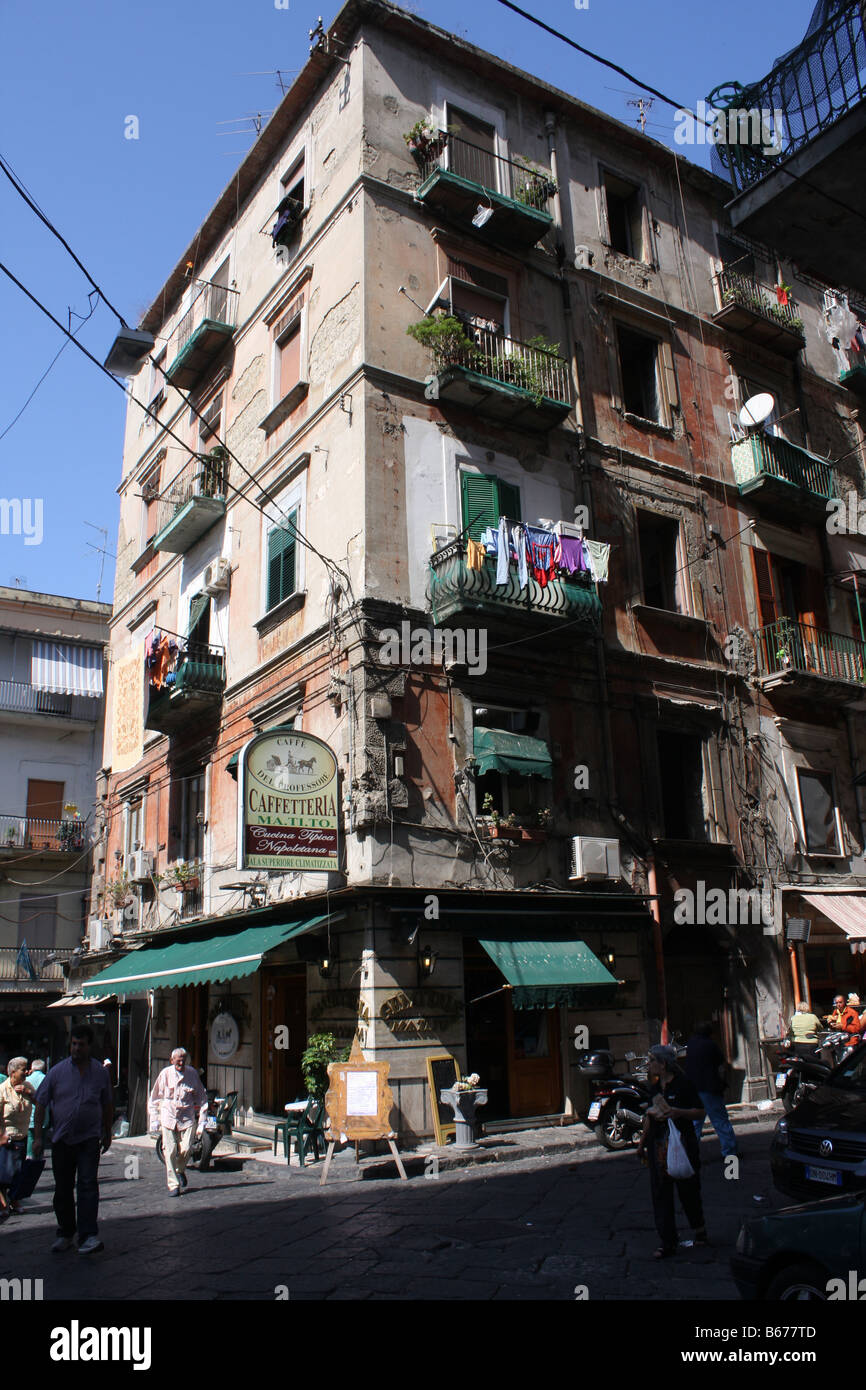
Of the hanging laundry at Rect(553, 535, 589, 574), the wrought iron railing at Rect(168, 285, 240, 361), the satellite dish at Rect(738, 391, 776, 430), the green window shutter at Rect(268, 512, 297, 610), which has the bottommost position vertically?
the hanging laundry at Rect(553, 535, 589, 574)

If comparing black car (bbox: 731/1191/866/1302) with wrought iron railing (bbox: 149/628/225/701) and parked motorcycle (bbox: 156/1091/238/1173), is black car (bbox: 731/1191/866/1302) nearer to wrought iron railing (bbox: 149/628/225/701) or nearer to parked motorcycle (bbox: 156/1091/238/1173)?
parked motorcycle (bbox: 156/1091/238/1173)

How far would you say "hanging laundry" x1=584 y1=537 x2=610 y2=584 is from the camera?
16.0 m

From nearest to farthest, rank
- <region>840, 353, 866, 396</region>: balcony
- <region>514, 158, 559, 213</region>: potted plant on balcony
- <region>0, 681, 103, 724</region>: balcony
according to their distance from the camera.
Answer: <region>514, 158, 559, 213</region>: potted plant on balcony, <region>840, 353, 866, 396</region>: balcony, <region>0, 681, 103, 724</region>: balcony

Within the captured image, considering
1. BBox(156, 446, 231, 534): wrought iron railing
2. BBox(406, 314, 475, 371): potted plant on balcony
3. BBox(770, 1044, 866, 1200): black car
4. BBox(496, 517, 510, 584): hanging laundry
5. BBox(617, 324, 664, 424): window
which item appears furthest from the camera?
BBox(156, 446, 231, 534): wrought iron railing

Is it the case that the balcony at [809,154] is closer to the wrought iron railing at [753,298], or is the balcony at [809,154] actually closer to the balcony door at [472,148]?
the balcony door at [472,148]

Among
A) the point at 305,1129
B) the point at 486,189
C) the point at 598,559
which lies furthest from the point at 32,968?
the point at 486,189

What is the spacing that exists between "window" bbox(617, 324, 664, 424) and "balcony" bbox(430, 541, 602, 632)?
5.97m

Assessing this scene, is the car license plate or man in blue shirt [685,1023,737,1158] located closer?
the car license plate

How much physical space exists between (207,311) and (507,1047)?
16.8 meters

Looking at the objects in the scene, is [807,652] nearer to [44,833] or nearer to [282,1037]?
[282,1037]

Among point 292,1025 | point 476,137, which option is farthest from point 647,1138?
point 476,137

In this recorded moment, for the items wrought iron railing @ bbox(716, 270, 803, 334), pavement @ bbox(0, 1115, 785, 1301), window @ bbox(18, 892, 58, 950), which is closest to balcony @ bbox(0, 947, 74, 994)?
window @ bbox(18, 892, 58, 950)

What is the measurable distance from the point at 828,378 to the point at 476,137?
9977 millimetres

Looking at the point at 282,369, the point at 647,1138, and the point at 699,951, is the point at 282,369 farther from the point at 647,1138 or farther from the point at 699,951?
the point at 647,1138
